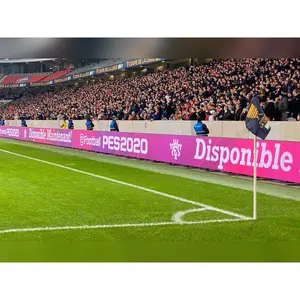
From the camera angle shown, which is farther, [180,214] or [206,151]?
[206,151]

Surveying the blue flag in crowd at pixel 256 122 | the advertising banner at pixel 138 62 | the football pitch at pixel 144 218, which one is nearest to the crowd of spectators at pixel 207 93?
the advertising banner at pixel 138 62

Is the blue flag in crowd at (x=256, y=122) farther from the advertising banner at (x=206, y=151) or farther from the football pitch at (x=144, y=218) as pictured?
the advertising banner at (x=206, y=151)

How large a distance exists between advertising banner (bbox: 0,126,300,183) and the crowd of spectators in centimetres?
265

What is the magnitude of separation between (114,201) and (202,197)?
1.87 metres

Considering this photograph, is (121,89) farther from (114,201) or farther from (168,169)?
(114,201)

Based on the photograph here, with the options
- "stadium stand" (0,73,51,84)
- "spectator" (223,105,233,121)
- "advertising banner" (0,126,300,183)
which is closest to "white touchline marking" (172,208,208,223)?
"advertising banner" (0,126,300,183)

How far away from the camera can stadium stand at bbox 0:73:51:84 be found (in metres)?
63.9

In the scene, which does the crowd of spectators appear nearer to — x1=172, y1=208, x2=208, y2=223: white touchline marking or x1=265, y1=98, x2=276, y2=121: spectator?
x1=265, y1=98, x2=276, y2=121: spectator

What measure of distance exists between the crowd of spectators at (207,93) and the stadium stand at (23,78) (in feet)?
78.1

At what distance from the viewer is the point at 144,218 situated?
8609 millimetres

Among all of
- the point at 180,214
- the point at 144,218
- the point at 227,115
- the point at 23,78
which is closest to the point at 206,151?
the point at 227,115

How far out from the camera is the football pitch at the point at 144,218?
6.60m

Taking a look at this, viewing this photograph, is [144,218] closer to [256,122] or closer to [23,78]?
[256,122]

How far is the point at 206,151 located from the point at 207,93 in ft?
27.0
